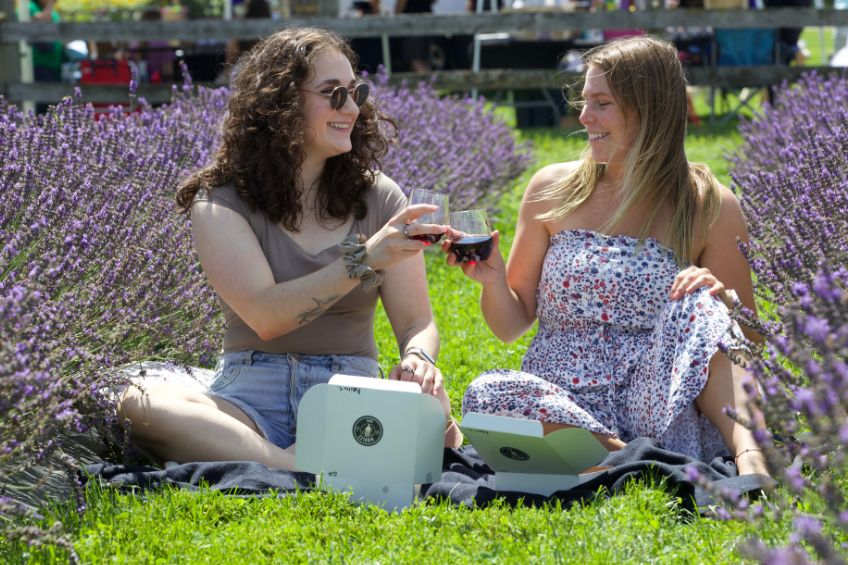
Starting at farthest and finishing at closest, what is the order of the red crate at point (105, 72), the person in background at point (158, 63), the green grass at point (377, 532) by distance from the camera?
1. the person in background at point (158, 63)
2. the red crate at point (105, 72)
3. the green grass at point (377, 532)

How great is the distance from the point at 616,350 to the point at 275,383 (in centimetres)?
98

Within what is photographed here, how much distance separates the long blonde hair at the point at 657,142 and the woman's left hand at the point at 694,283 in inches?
7.7

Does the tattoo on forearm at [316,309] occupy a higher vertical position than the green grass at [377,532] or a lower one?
higher

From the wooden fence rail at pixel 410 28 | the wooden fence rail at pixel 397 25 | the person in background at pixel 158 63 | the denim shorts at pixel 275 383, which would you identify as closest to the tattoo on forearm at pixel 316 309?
the denim shorts at pixel 275 383

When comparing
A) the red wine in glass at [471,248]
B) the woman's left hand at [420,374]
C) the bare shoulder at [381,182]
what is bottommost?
the woman's left hand at [420,374]

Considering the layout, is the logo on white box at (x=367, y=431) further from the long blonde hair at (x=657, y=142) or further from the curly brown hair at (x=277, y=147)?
the long blonde hair at (x=657, y=142)

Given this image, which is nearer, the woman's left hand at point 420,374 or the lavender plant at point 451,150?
the woman's left hand at point 420,374

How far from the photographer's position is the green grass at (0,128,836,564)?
2654 millimetres

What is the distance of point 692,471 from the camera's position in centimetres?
191

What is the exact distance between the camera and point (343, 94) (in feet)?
11.5

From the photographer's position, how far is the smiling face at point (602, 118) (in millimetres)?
3523

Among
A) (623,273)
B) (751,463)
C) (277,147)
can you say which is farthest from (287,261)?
(751,463)

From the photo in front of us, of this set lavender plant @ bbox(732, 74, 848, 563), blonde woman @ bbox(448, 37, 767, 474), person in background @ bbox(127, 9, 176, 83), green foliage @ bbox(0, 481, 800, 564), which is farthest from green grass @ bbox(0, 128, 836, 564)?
person in background @ bbox(127, 9, 176, 83)

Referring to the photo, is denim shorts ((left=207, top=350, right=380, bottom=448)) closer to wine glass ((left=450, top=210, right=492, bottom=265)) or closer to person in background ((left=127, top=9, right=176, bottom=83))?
wine glass ((left=450, top=210, right=492, bottom=265))
